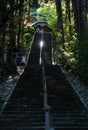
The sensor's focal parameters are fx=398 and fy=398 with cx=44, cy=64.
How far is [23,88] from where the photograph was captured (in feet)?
63.8

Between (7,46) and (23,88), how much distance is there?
10251mm

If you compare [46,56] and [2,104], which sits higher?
[2,104]

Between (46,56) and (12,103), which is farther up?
(12,103)

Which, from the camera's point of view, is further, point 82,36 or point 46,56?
point 46,56

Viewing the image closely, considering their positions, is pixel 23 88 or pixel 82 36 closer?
pixel 23 88

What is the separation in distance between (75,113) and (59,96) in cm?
290

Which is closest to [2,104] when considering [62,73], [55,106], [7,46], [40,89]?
[55,106]

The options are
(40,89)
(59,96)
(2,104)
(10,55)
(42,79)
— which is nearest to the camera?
(2,104)

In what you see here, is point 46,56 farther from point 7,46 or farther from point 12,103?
point 12,103

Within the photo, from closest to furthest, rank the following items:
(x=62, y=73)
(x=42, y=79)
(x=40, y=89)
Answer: (x=40, y=89), (x=42, y=79), (x=62, y=73)

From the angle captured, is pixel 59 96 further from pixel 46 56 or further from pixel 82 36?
pixel 46 56

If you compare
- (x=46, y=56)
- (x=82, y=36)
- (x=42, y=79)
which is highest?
(x=82, y=36)

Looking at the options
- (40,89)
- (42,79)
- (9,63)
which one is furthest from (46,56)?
(40,89)

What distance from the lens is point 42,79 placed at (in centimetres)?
2183
